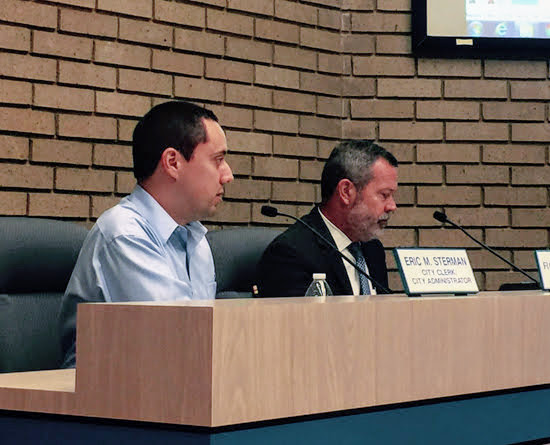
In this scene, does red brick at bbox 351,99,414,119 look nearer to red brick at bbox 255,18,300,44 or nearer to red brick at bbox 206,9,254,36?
red brick at bbox 255,18,300,44

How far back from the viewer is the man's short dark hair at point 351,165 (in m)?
3.61

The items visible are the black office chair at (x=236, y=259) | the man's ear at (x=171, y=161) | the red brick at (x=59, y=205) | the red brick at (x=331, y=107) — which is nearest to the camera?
the man's ear at (x=171, y=161)

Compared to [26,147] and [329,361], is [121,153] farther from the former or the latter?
[329,361]

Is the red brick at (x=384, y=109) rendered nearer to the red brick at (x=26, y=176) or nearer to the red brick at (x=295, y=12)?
the red brick at (x=295, y=12)

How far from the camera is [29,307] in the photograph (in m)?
2.63

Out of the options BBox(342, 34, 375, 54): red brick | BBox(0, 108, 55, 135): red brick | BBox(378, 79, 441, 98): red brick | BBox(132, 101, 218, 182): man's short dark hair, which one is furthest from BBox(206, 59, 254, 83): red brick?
BBox(132, 101, 218, 182): man's short dark hair

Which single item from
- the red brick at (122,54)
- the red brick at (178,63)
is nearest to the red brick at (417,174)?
the red brick at (178,63)

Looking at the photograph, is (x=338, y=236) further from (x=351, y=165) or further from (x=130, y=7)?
(x=130, y=7)

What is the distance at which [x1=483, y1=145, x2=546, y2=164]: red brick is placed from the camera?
4277 mm

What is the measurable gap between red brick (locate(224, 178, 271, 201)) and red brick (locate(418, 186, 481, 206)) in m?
0.66

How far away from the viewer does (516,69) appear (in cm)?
431

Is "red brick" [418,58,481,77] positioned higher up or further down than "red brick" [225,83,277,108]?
higher up

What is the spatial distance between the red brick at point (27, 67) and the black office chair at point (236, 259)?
2.47 ft

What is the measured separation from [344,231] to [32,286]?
4.16ft
